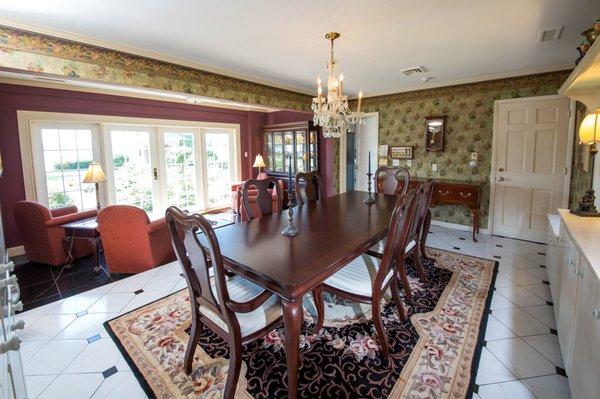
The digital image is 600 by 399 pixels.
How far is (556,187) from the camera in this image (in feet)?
12.6

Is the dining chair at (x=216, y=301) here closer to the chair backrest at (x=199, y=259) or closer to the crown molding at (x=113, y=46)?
the chair backrest at (x=199, y=259)

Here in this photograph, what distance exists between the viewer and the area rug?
66.0 inches

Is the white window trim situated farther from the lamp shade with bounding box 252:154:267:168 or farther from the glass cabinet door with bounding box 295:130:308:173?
the glass cabinet door with bounding box 295:130:308:173

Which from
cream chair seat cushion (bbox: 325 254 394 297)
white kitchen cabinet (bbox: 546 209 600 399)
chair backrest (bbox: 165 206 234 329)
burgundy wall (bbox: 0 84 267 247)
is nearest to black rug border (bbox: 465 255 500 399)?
white kitchen cabinet (bbox: 546 209 600 399)

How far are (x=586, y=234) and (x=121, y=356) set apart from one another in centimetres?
301

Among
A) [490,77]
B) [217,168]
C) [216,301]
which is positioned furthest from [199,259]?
[217,168]

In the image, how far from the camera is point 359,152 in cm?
602

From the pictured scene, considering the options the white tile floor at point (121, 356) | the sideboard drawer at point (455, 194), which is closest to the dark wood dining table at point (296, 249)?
the white tile floor at point (121, 356)

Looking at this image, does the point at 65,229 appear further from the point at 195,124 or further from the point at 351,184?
the point at 351,184

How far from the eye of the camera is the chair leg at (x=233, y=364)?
4.85ft

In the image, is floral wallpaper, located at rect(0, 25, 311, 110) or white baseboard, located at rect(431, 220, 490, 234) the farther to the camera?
white baseboard, located at rect(431, 220, 490, 234)

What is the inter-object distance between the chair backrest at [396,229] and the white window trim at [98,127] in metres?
4.89

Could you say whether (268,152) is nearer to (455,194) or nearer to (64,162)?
(64,162)

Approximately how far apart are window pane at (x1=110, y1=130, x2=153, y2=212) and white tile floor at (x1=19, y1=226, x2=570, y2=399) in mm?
2653
